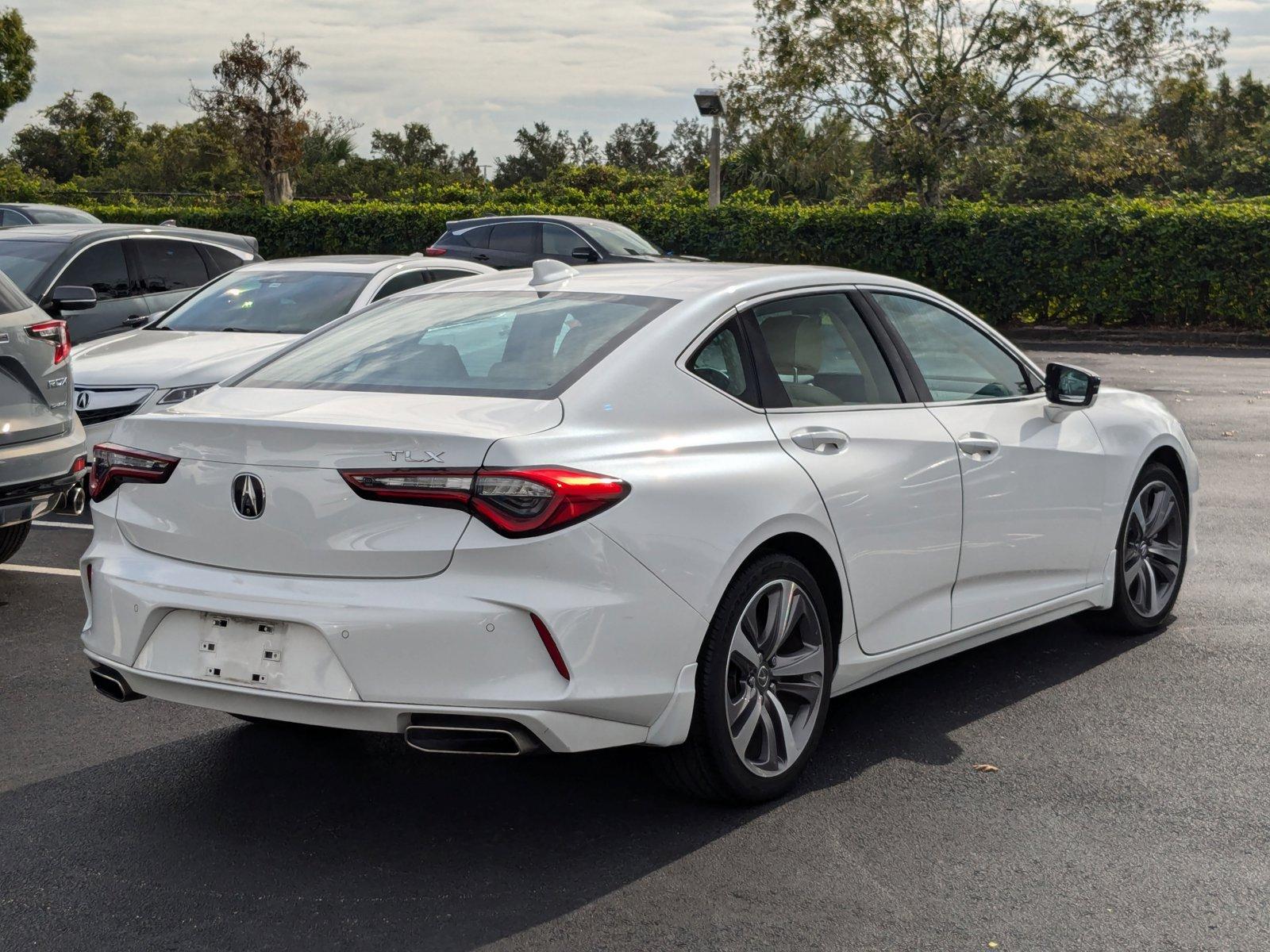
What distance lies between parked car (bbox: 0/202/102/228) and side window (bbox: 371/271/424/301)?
45.1 feet

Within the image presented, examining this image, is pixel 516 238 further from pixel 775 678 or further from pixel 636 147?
pixel 636 147

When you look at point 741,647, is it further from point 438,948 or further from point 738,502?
point 438,948

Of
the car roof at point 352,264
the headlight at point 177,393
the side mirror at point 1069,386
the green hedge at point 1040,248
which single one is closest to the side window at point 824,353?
the side mirror at point 1069,386

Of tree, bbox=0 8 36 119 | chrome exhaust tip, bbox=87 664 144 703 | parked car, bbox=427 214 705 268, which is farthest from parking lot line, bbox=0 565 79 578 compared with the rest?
tree, bbox=0 8 36 119

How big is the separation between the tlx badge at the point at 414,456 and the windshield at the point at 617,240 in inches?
624

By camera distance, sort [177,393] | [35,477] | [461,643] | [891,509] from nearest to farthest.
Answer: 1. [461,643]
2. [891,509]
3. [35,477]
4. [177,393]

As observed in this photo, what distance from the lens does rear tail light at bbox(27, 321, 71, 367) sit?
714 cm

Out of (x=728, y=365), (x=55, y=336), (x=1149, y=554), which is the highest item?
(x=728, y=365)

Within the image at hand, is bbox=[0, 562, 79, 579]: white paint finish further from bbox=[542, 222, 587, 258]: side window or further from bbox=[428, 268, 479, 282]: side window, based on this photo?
bbox=[542, 222, 587, 258]: side window

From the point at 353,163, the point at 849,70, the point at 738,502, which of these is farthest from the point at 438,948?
the point at 353,163

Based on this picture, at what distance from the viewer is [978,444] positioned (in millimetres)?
5117

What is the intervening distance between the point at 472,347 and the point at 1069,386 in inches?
97.2

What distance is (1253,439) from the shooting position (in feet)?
39.8

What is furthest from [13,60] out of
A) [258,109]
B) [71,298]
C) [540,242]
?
[71,298]
